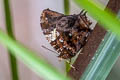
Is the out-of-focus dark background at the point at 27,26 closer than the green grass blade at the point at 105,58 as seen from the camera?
No

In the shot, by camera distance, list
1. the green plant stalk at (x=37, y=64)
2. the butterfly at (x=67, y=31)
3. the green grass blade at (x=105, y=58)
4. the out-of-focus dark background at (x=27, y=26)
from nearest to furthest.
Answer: the green plant stalk at (x=37, y=64) < the green grass blade at (x=105, y=58) < the butterfly at (x=67, y=31) < the out-of-focus dark background at (x=27, y=26)

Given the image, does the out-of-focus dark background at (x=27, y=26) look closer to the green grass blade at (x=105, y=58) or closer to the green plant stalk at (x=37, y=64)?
the green grass blade at (x=105, y=58)

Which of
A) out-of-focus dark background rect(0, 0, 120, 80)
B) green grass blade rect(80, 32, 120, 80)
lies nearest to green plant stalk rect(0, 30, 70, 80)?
green grass blade rect(80, 32, 120, 80)

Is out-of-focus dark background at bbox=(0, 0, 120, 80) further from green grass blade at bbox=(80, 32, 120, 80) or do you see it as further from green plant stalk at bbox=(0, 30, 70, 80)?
green plant stalk at bbox=(0, 30, 70, 80)

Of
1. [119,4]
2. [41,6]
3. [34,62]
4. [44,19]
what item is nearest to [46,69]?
[34,62]

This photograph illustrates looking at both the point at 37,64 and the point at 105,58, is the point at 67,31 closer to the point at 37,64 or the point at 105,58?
the point at 105,58

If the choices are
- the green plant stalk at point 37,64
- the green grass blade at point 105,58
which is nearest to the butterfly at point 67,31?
the green grass blade at point 105,58
